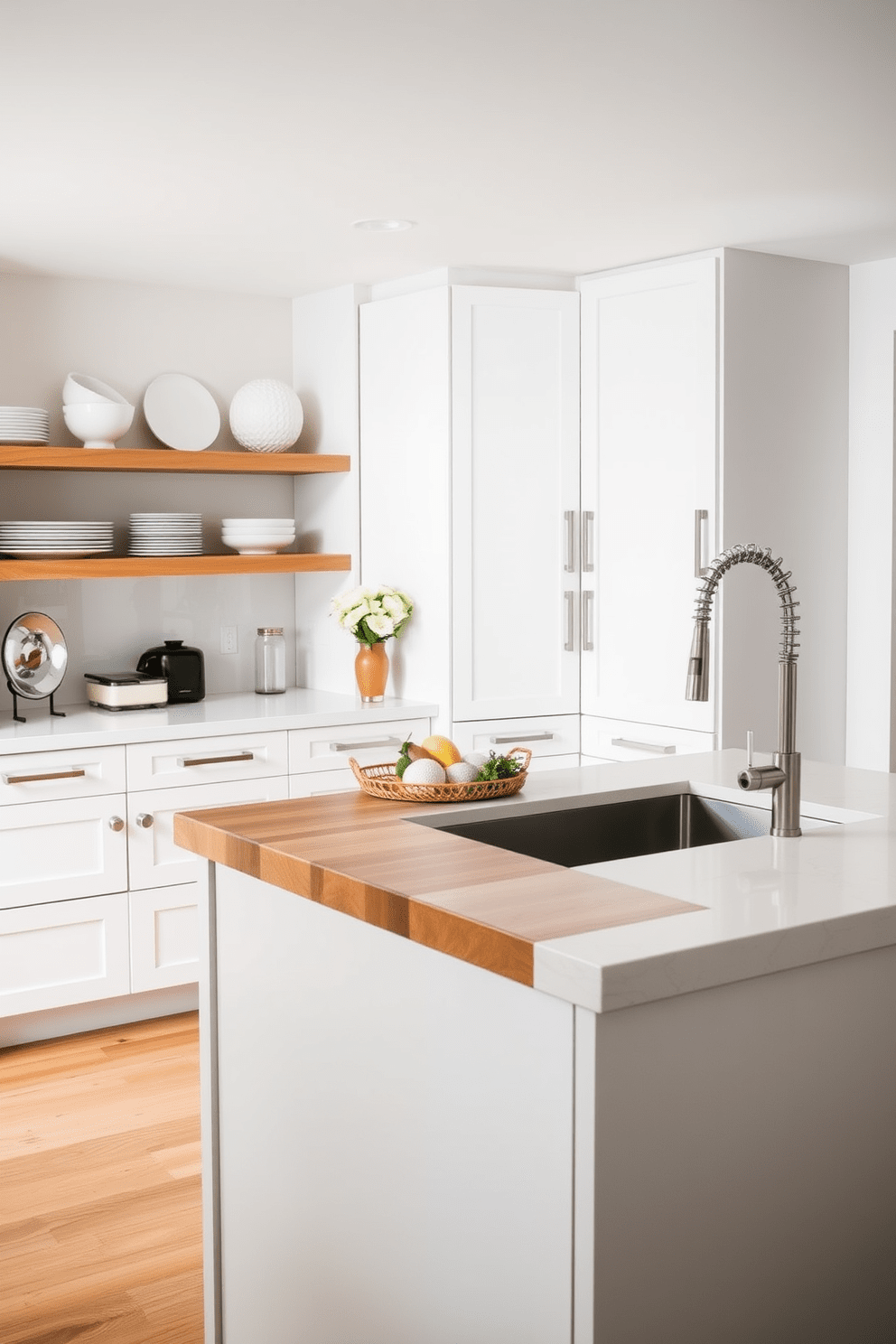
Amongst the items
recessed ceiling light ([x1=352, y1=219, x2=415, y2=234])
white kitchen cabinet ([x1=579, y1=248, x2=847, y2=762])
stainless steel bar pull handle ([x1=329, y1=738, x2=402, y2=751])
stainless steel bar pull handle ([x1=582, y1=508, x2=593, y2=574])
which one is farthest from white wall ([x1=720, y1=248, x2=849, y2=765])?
stainless steel bar pull handle ([x1=329, y1=738, x2=402, y2=751])

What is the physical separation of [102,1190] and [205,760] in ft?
4.47

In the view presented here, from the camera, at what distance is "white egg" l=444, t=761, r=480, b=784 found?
2.28 m

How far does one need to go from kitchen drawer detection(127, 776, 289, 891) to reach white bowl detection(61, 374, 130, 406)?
4.12ft

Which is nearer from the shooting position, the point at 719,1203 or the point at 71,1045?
the point at 719,1203

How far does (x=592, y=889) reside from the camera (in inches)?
65.1

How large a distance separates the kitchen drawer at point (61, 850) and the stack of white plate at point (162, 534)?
2.92ft

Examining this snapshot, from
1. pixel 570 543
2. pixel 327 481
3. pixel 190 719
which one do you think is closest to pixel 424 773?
pixel 190 719

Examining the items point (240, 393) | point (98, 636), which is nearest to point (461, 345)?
point (240, 393)

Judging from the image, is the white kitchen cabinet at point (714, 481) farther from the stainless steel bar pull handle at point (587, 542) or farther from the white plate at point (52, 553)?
the white plate at point (52, 553)

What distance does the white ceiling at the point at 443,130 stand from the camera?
216 centimetres

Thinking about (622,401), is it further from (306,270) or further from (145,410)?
(145,410)

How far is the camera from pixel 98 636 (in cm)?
444

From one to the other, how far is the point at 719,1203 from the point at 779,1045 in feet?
0.62

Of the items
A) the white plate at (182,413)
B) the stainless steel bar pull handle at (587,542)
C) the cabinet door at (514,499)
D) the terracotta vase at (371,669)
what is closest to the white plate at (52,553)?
the white plate at (182,413)
